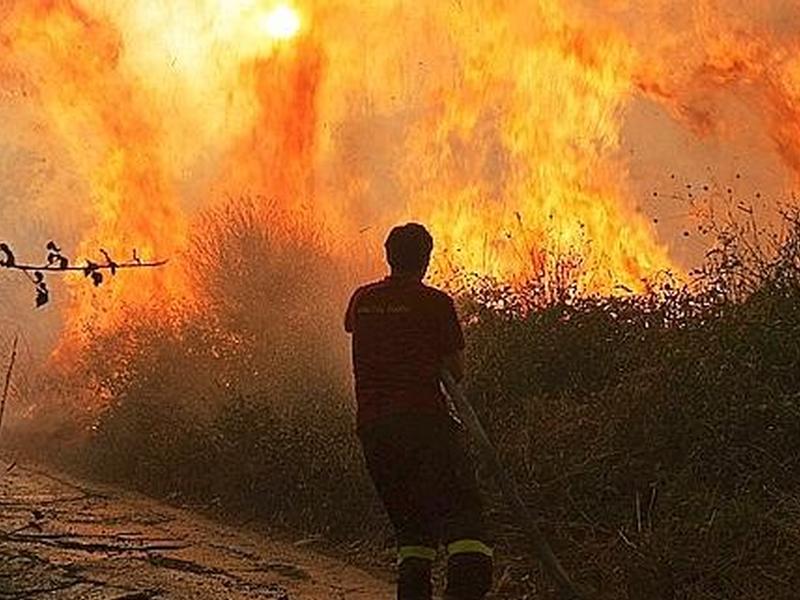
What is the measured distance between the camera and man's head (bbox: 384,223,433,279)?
5.95 meters

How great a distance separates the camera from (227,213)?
17.4 metres

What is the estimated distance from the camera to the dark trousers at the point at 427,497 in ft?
18.7

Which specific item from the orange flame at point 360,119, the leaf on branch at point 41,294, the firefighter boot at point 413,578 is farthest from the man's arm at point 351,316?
the orange flame at point 360,119

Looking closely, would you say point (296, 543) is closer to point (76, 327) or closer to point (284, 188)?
point (284, 188)

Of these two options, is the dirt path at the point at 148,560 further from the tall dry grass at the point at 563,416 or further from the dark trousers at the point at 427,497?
the dark trousers at the point at 427,497

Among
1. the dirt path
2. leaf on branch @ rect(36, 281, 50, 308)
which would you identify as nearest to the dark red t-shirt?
leaf on branch @ rect(36, 281, 50, 308)

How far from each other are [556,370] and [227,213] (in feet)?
25.9

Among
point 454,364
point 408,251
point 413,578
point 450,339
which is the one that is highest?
point 408,251

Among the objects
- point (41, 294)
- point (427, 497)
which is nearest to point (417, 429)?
point (427, 497)

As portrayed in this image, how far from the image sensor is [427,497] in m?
5.78

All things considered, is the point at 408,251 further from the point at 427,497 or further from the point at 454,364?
the point at 427,497

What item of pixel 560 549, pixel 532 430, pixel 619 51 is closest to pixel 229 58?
pixel 619 51

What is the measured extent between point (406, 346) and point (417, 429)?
435 mm

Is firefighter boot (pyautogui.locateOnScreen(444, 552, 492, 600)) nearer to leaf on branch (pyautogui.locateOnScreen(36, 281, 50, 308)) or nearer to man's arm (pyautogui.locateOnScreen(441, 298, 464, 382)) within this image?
man's arm (pyautogui.locateOnScreen(441, 298, 464, 382))
